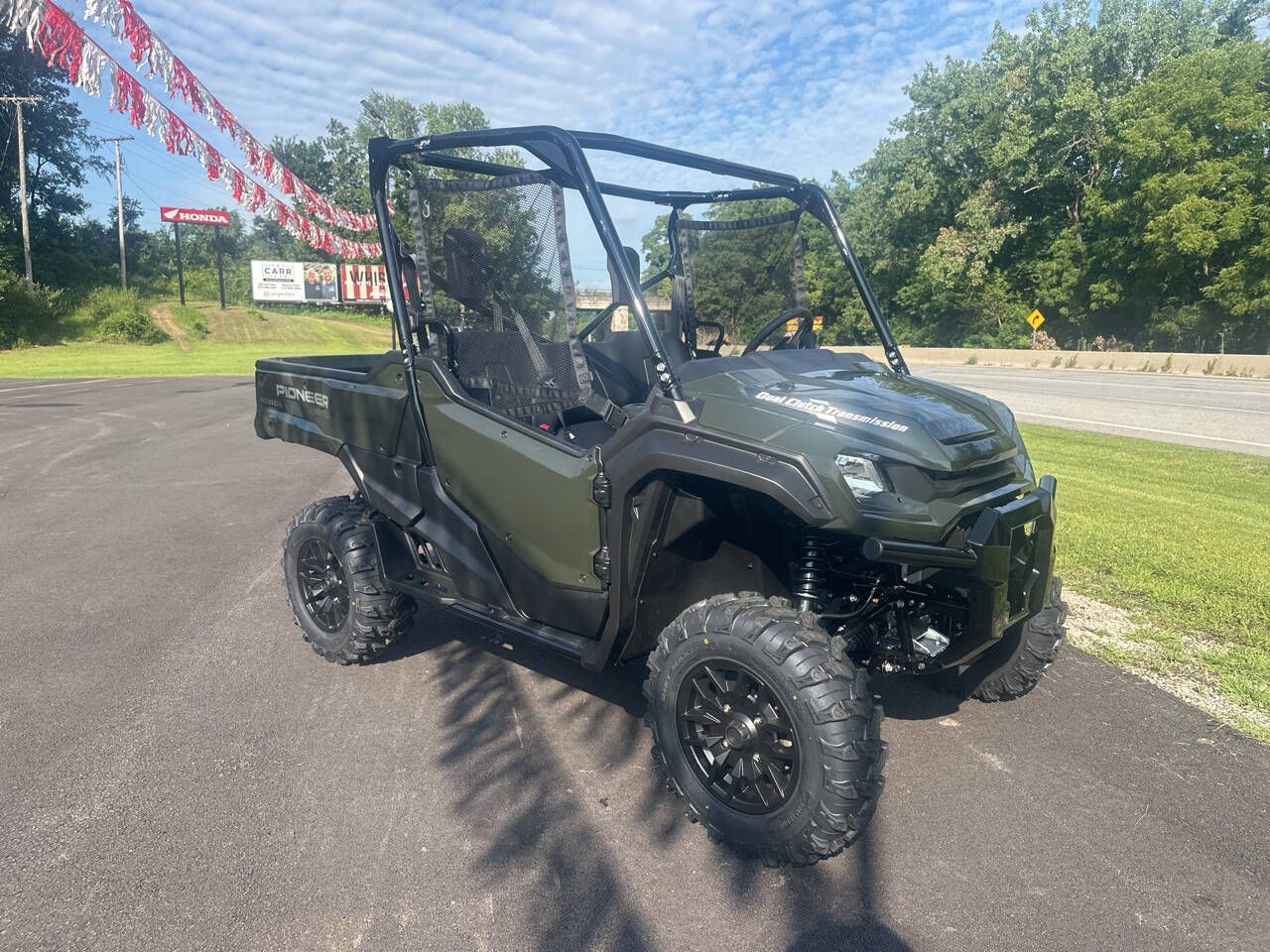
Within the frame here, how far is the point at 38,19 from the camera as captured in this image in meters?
10.2

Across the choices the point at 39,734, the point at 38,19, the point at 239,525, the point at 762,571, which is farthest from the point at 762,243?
the point at 38,19

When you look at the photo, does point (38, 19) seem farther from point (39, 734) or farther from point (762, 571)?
point (762, 571)

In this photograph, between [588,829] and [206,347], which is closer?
[588,829]

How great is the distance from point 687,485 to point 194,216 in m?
56.7

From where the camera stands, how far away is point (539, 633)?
341 centimetres

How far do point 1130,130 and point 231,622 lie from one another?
145 ft

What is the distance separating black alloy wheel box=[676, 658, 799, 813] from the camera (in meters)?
2.65

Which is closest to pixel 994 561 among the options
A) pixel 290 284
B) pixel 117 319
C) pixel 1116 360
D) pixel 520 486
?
pixel 520 486

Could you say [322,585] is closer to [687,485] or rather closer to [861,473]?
[687,485]

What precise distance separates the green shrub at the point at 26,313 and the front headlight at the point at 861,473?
40968 millimetres

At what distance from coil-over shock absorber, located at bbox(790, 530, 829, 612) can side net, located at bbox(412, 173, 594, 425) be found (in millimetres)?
1132

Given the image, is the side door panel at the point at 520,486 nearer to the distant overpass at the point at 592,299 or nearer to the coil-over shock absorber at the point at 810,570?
the distant overpass at the point at 592,299

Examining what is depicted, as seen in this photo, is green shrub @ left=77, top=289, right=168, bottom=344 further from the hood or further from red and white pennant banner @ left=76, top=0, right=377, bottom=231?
the hood

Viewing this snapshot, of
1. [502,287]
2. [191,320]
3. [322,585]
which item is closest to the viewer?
[502,287]
